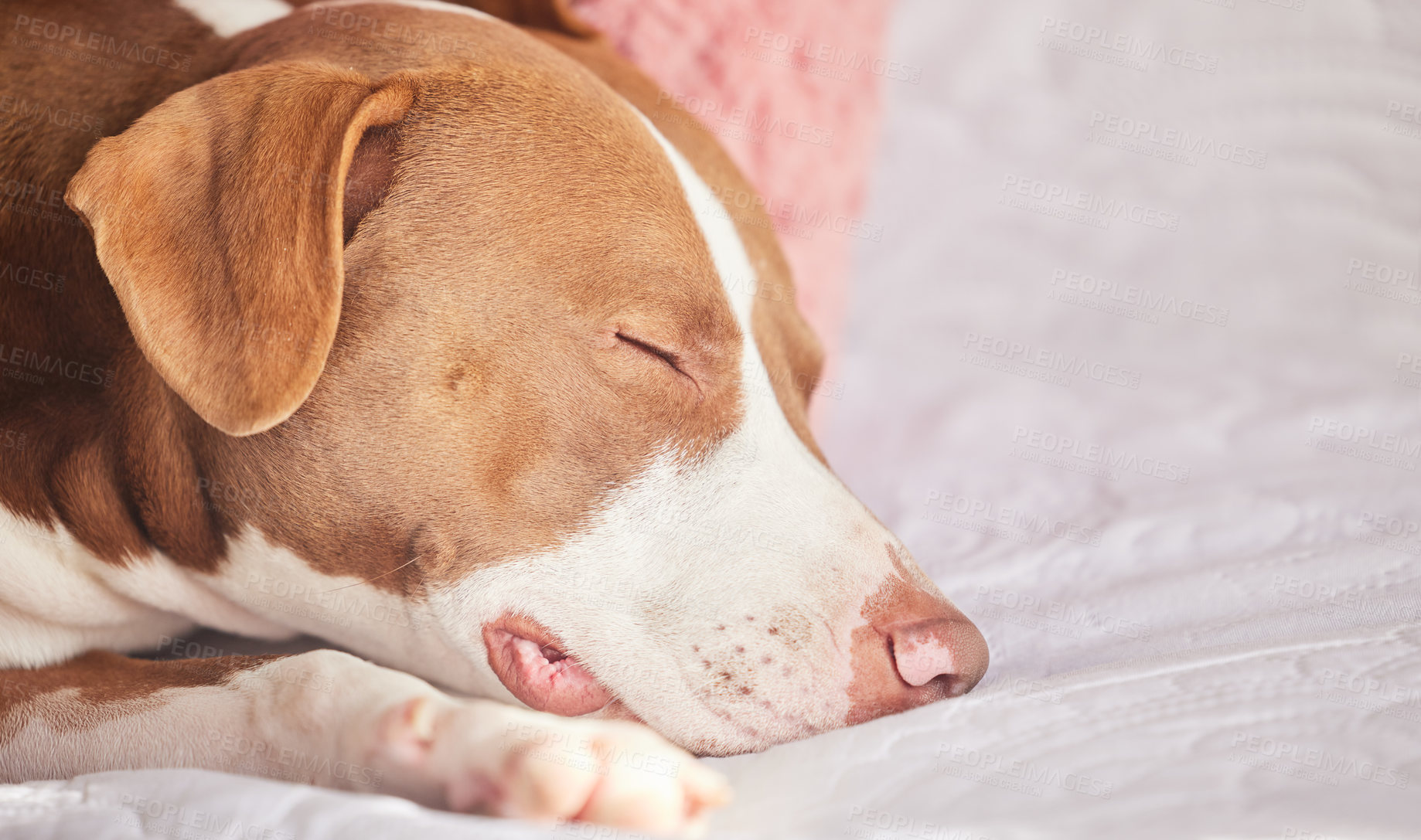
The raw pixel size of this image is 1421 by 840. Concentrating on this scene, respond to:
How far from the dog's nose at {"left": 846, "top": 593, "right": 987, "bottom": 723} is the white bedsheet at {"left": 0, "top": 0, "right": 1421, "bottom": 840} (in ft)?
0.23

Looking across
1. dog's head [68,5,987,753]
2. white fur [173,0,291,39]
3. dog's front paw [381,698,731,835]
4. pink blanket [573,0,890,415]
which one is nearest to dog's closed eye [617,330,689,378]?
dog's head [68,5,987,753]

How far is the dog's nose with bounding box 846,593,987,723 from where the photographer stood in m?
1.72

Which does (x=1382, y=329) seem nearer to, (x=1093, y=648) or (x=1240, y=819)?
(x=1093, y=648)

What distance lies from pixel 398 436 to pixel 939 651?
863 millimetres

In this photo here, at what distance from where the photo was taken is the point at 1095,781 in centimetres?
149

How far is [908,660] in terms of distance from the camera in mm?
1726

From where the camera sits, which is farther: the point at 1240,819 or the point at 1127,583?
the point at 1127,583

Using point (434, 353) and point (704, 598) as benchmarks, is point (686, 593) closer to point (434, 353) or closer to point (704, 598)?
point (704, 598)

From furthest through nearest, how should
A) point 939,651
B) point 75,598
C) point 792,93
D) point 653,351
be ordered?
1. point 792,93
2. point 75,598
3. point 653,351
4. point 939,651

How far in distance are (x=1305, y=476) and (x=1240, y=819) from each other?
157 centimetres

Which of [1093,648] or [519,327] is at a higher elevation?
[519,327]

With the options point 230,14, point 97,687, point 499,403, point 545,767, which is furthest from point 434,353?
point 230,14

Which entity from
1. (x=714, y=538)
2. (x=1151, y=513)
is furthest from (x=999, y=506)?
(x=714, y=538)

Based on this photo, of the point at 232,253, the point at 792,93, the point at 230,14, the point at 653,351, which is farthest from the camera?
the point at 792,93
